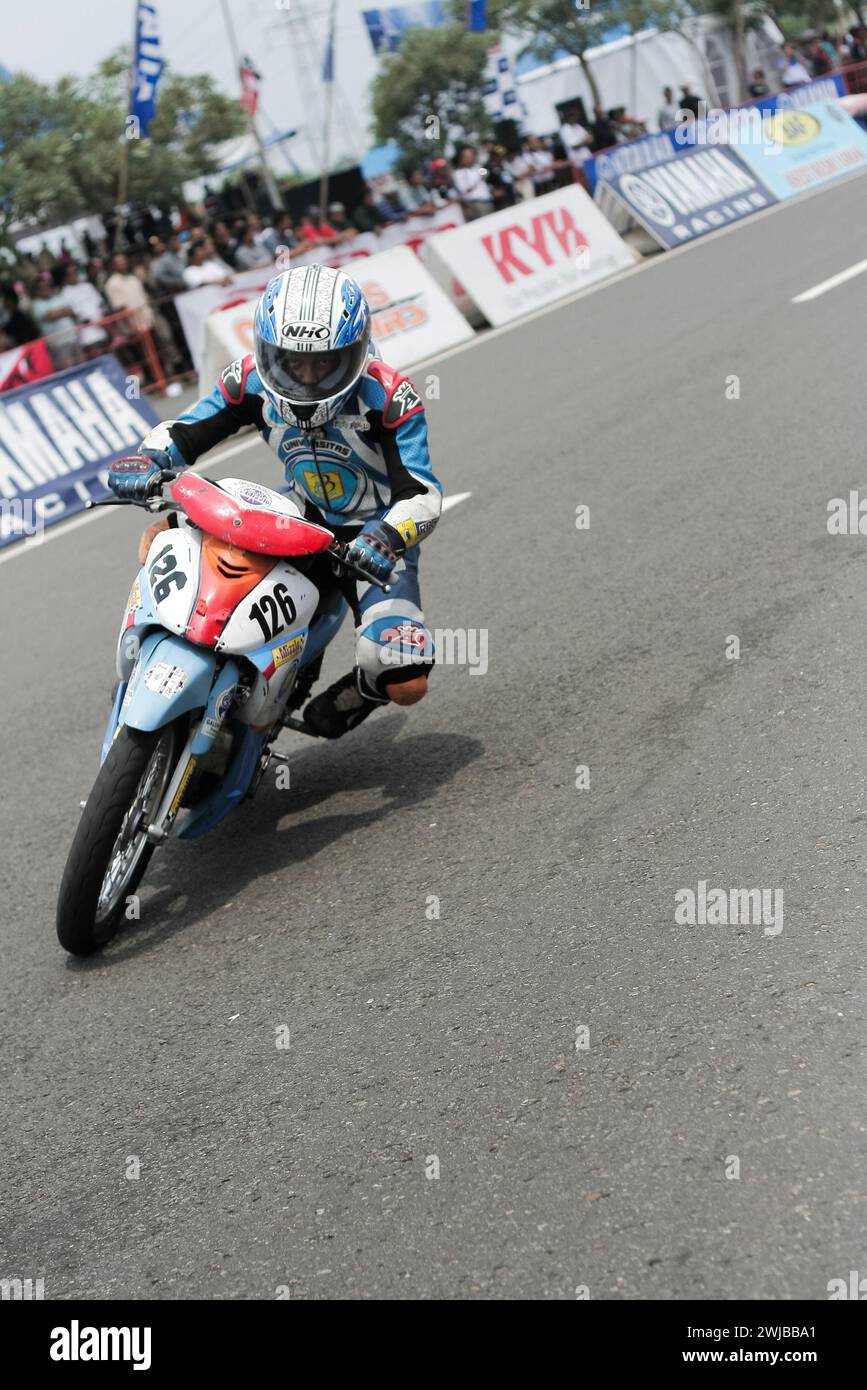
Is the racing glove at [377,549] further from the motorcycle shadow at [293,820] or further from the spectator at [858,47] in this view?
the spectator at [858,47]

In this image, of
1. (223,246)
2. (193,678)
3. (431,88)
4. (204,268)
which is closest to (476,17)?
(223,246)

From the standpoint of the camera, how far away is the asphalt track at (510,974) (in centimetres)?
312

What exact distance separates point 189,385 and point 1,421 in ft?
16.0

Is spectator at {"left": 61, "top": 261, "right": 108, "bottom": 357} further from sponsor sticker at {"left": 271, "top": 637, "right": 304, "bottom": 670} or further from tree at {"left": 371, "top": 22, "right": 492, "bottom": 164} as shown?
tree at {"left": 371, "top": 22, "right": 492, "bottom": 164}

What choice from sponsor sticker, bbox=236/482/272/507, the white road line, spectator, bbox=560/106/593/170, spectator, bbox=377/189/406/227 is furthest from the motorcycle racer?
spectator, bbox=560/106/593/170

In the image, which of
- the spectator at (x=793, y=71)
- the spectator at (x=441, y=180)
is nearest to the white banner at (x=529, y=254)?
the spectator at (x=441, y=180)

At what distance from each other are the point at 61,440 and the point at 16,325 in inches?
210

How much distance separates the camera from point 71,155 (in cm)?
3188

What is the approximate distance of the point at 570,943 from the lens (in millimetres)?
4188

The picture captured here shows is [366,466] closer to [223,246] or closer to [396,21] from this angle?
[223,246]

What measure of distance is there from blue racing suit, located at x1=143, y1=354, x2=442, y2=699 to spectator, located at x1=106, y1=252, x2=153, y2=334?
40.8 feet
